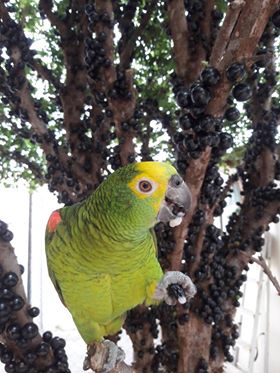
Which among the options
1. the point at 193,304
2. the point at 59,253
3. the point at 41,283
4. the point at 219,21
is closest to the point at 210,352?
the point at 193,304

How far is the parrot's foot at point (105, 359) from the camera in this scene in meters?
1.58

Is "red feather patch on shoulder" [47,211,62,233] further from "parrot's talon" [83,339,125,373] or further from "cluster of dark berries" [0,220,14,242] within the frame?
Result: "parrot's talon" [83,339,125,373]

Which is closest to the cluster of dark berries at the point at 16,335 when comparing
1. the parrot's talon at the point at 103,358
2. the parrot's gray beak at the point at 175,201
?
the parrot's talon at the point at 103,358

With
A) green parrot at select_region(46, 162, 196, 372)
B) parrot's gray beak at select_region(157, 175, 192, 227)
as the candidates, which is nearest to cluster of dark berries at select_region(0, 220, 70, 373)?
green parrot at select_region(46, 162, 196, 372)

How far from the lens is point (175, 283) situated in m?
1.65

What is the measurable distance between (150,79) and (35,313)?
1670 millimetres

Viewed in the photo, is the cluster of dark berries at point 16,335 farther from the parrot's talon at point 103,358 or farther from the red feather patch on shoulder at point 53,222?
the red feather patch on shoulder at point 53,222

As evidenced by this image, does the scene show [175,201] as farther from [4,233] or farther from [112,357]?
[112,357]

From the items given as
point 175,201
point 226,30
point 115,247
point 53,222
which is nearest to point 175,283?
point 115,247

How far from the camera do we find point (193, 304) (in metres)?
2.06

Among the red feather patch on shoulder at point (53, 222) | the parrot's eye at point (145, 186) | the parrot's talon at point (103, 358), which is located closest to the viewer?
the parrot's eye at point (145, 186)

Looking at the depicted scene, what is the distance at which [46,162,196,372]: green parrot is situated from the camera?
4.51 ft

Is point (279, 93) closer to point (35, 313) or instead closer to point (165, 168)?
point (165, 168)

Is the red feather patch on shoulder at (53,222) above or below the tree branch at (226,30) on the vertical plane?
below
